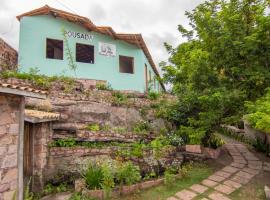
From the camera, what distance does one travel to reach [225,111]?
8.56 meters

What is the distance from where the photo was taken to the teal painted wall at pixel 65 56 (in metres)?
12.2

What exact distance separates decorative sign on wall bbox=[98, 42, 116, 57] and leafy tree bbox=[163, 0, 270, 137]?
241 inches

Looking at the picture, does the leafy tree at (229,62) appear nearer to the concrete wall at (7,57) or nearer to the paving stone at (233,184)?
the paving stone at (233,184)

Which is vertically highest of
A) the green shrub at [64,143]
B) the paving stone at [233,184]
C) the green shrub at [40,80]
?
the green shrub at [40,80]

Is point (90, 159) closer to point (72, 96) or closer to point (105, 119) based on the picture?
point (105, 119)

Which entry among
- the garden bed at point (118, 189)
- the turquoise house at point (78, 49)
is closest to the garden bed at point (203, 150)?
the garden bed at point (118, 189)

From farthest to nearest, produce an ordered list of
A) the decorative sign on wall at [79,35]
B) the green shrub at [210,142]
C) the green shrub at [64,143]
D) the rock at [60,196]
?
the decorative sign on wall at [79,35] < the green shrub at [210,142] < the green shrub at [64,143] < the rock at [60,196]

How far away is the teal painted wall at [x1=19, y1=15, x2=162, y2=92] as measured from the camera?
40.0 feet

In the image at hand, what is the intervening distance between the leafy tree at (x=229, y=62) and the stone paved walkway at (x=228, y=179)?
6.37ft

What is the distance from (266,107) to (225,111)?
2481 mm

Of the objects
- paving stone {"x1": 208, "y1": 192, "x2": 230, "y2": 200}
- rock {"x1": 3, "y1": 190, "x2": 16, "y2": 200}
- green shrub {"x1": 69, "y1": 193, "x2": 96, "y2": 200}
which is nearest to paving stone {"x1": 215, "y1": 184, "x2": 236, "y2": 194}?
paving stone {"x1": 208, "y1": 192, "x2": 230, "y2": 200}

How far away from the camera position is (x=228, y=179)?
7641 mm

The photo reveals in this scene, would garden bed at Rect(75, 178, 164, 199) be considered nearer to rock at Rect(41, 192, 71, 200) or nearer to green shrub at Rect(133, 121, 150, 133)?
rock at Rect(41, 192, 71, 200)

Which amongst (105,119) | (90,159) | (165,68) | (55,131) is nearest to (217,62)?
(165,68)
